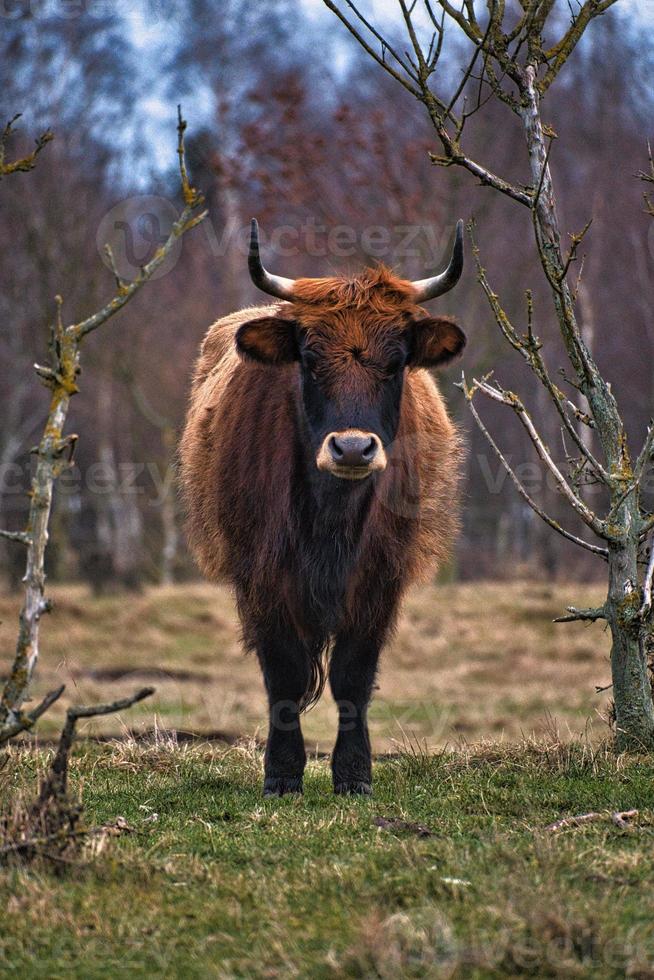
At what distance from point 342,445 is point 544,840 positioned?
1.78m

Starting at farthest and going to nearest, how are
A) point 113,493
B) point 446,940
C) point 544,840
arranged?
point 113,493, point 544,840, point 446,940

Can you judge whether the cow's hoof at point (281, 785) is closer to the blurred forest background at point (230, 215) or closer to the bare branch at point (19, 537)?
the bare branch at point (19, 537)

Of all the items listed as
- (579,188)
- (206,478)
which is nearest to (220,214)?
(579,188)

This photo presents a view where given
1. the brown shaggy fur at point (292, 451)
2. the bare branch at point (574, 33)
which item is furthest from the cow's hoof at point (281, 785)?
the bare branch at point (574, 33)

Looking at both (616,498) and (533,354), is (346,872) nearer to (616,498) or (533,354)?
(616,498)

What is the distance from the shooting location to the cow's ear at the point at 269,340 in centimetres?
561

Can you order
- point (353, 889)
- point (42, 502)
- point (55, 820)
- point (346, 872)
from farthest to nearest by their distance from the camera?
point (42, 502) → point (55, 820) → point (346, 872) → point (353, 889)

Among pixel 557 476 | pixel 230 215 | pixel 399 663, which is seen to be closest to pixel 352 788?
pixel 557 476

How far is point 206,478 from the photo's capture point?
6.63 metres

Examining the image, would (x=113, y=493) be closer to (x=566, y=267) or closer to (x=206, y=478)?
(x=206, y=478)

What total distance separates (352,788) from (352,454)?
5.20 feet

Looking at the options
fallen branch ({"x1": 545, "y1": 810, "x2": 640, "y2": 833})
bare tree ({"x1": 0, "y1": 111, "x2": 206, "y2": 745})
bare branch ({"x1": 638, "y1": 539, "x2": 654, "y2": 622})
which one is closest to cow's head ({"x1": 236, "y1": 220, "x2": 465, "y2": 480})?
bare tree ({"x1": 0, "y1": 111, "x2": 206, "y2": 745})

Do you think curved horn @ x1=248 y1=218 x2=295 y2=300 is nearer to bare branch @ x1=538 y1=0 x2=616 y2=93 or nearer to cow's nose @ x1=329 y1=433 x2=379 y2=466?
cow's nose @ x1=329 y1=433 x2=379 y2=466

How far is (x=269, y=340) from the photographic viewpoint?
5672 mm
